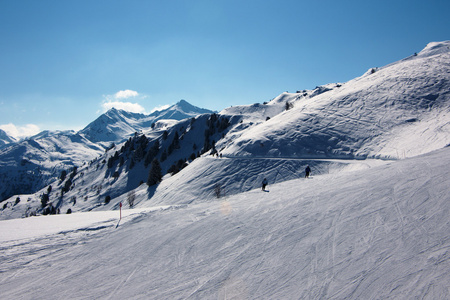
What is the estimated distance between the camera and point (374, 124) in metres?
35.8

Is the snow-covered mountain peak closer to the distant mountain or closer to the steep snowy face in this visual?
the distant mountain

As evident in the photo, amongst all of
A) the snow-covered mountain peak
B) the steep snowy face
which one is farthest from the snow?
the snow-covered mountain peak

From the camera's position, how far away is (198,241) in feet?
32.8

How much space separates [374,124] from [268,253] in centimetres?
3700

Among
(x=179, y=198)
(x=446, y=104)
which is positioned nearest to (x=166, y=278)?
(x=179, y=198)

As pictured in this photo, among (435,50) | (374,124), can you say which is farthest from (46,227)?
(435,50)

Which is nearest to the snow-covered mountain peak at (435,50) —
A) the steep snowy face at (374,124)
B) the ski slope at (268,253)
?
the steep snowy face at (374,124)

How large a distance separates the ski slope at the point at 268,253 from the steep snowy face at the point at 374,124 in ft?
62.9

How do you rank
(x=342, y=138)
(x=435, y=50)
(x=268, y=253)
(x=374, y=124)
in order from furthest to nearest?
(x=435, y=50), (x=374, y=124), (x=342, y=138), (x=268, y=253)

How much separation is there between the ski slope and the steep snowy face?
1917 cm

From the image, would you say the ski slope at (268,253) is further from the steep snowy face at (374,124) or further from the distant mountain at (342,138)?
the steep snowy face at (374,124)

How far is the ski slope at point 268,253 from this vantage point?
251 inches

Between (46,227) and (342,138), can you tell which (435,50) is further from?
(46,227)

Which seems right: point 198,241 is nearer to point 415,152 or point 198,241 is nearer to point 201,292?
point 201,292
